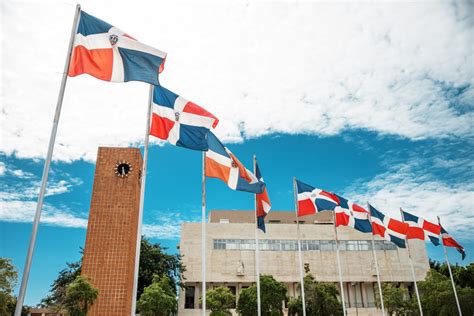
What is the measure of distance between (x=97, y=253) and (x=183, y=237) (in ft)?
71.5

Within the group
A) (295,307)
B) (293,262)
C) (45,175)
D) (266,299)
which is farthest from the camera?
(293,262)

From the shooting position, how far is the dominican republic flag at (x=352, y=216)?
20891 mm

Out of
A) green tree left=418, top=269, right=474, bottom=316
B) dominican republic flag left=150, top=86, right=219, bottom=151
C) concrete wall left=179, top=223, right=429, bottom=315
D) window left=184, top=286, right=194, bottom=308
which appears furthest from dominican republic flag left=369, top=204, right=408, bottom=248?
window left=184, top=286, right=194, bottom=308

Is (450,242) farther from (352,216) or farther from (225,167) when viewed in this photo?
(225,167)

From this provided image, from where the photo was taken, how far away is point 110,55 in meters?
8.79

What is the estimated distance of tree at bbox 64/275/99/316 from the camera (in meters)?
14.7

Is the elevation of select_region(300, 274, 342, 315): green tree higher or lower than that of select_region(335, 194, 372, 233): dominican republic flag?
lower

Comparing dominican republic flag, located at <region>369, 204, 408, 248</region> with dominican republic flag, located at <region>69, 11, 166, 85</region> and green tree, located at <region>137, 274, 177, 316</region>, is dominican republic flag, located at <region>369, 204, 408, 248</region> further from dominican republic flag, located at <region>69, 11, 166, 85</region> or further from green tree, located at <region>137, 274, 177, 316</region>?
dominican republic flag, located at <region>69, 11, 166, 85</region>

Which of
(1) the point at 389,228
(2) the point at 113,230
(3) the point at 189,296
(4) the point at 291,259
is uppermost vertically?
(4) the point at 291,259

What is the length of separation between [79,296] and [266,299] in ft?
45.8

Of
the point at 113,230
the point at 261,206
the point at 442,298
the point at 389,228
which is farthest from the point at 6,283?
the point at 442,298

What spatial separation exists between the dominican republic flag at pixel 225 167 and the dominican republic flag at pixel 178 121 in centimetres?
101

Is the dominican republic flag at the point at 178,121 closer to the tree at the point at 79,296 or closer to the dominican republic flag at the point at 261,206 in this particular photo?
the dominican republic flag at the point at 261,206

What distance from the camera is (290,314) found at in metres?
28.1
